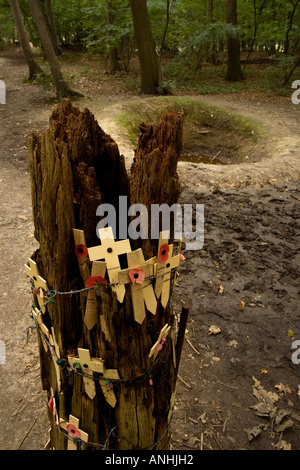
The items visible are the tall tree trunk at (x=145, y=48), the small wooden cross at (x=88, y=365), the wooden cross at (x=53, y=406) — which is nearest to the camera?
the small wooden cross at (x=88, y=365)

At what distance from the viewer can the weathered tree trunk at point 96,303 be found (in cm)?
160

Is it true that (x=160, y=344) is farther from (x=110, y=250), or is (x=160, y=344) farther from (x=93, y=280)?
(x=110, y=250)

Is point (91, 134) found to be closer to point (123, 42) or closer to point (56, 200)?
point (56, 200)

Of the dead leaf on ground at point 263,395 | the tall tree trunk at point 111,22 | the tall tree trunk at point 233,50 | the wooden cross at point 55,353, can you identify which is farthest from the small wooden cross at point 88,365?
the tall tree trunk at point 233,50

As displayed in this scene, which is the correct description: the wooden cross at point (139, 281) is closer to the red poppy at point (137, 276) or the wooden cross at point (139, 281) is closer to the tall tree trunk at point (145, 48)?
the red poppy at point (137, 276)

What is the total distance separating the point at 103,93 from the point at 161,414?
538 inches

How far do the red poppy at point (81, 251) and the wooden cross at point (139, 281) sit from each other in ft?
0.72

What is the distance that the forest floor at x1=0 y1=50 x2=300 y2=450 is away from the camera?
312 cm

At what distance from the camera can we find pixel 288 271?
16.2ft

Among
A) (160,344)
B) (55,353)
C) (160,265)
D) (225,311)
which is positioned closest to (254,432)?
(225,311)

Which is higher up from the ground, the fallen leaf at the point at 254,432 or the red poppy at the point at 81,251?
the red poppy at the point at 81,251

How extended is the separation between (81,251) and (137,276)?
0.31 metres

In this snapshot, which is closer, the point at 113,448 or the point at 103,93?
the point at 113,448
